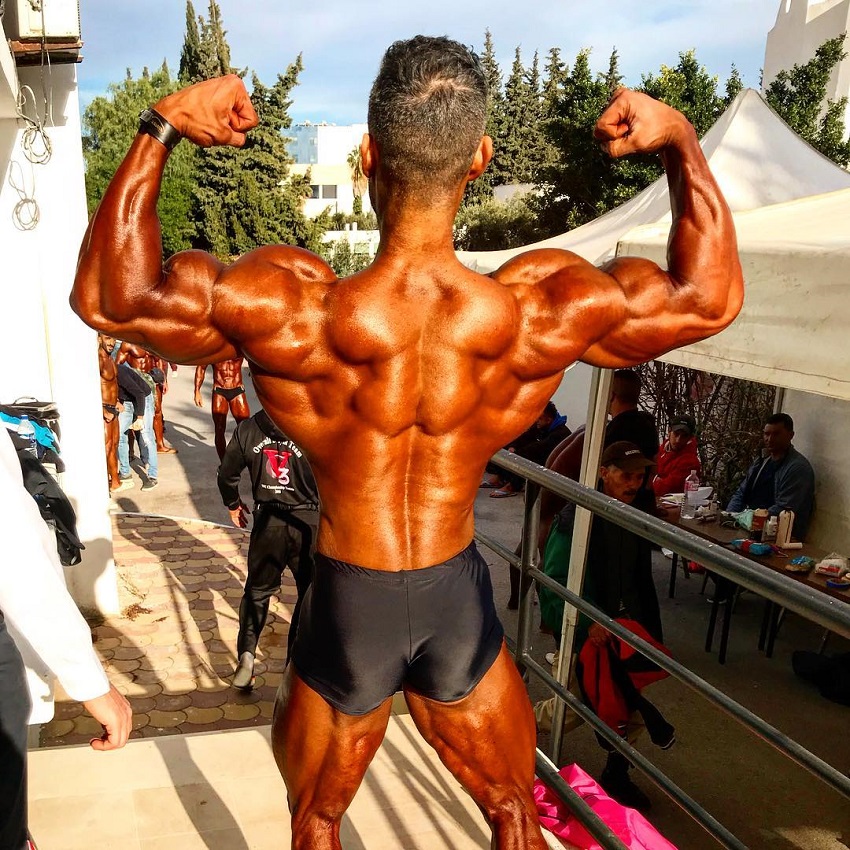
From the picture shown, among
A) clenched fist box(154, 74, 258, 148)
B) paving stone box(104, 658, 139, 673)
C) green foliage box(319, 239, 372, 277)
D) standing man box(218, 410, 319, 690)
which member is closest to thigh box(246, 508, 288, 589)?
standing man box(218, 410, 319, 690)

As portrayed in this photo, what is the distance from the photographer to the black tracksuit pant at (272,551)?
14.6ft

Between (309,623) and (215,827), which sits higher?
(309,623)

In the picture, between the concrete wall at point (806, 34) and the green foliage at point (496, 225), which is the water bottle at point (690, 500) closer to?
the green foliage at point (496, 225)

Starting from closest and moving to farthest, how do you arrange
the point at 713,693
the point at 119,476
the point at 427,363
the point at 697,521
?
the point at 427,363
the point at 713,693
the point at 697,521
the point at 119,476

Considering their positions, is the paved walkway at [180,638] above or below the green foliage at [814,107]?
below

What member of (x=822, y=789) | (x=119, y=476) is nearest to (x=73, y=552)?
(x=822, y=789)

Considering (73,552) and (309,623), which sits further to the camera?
(73,552)

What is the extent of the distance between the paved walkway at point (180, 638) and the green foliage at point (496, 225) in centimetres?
1823

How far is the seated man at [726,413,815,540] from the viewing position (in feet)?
20.0

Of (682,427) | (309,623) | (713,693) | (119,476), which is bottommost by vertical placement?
(119,476)

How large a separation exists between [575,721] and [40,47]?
Answer: 4.51 metres

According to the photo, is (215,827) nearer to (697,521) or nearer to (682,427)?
(697,521)

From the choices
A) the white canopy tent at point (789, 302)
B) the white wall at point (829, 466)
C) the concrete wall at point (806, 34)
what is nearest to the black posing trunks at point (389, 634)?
the white canopy tent at point (789, 302)

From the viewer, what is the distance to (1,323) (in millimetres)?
4703
